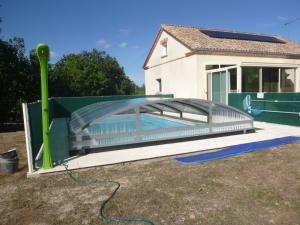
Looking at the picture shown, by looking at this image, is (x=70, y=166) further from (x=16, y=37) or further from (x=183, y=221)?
(x=16, y=37)

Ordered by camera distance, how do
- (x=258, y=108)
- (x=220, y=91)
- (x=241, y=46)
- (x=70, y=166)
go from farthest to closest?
(x=241, y=46) < (x=220, y=91) < (x=258, y=108) < (x=70, y=166)

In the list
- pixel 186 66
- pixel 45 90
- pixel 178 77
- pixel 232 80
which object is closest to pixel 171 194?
pixel 45 90

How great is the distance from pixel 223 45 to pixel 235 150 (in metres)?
11.7

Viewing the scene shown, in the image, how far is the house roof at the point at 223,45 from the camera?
15.8 metres

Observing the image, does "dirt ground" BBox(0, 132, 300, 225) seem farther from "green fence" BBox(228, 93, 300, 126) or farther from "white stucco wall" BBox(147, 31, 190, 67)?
"white stucco wall" BBox(147, 31, 190, 67)

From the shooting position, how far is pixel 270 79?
17266 millimetres

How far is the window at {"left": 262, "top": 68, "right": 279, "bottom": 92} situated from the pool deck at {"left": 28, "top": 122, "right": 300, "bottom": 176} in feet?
30.1

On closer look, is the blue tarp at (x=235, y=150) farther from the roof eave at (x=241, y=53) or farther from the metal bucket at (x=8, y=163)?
the roof eave at (x=241, y=53)

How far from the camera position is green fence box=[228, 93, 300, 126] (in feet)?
33.9

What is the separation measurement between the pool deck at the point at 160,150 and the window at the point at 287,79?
29.8 feet

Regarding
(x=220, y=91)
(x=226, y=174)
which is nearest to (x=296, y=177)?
(x=226, y=174)

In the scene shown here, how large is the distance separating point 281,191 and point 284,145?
354 cm

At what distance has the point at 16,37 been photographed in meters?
15.6

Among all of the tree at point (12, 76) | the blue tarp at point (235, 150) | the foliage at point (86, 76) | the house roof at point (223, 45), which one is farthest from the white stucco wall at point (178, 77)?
the tree at point (12, 76)
